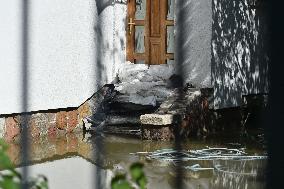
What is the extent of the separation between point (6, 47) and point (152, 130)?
8.75 ft

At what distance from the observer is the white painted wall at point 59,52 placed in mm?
8531

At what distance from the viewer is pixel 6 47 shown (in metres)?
8.48

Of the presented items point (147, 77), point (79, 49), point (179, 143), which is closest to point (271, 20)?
point (179, 143)

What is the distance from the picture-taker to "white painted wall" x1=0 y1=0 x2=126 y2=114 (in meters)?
8.53

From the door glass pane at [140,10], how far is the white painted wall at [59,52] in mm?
719

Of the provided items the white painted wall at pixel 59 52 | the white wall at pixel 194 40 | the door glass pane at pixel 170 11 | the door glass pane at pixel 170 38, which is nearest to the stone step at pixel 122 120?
the white painted wall at pixel 59 52

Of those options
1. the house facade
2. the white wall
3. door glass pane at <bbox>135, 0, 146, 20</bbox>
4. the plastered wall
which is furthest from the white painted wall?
the plastered wall

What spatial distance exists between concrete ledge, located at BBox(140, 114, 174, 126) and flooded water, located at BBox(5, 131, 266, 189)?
323mm

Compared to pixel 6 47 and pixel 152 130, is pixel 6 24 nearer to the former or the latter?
pixel 6 47

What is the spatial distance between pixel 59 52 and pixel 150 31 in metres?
2.70

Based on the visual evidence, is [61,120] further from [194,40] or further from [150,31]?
[150,31]

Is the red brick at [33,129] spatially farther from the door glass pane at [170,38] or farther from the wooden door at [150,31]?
the door glass pane at [170,38]

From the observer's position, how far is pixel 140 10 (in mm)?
11828

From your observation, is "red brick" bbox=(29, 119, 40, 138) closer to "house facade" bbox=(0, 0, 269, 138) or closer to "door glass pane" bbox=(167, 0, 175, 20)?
"house facade" bbox=(0, 0, 269, 138)
